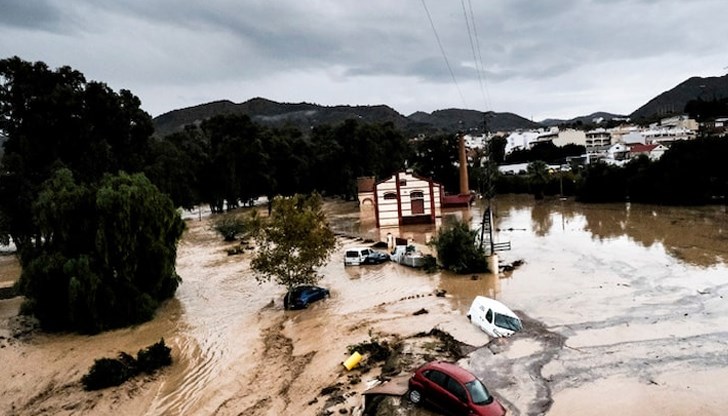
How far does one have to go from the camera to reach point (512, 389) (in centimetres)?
1384

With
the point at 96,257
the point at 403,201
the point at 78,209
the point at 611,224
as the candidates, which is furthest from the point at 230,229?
the point at 611,224

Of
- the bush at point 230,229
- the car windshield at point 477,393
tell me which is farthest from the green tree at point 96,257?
the bush at point 230,229

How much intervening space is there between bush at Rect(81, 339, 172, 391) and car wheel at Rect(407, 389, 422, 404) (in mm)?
11011

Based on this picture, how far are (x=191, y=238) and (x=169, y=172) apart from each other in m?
10.9

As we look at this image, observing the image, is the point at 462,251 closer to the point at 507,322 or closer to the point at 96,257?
the point at 507,322

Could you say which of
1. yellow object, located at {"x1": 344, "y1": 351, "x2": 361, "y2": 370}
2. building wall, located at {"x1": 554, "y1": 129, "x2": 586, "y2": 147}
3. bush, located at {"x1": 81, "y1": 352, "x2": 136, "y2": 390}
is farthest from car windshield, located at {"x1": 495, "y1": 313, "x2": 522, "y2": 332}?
building wall, located at {"x1": 554, "y1": 129, "x2": 586, "y2": 147}

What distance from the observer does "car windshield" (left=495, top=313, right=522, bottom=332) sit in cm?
1894

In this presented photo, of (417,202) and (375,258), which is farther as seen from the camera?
(417,202)

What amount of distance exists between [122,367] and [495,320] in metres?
13.5

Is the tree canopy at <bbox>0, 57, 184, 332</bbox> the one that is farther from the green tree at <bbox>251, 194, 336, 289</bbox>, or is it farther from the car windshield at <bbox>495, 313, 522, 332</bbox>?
the car windshield at <bbox>495, 313, 522, 332</bbox>

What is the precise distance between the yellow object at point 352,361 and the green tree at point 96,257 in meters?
13.4

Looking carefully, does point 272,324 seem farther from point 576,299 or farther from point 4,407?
point 576,299

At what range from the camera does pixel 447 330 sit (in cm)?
1986

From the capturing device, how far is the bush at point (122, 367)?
17.7 m
